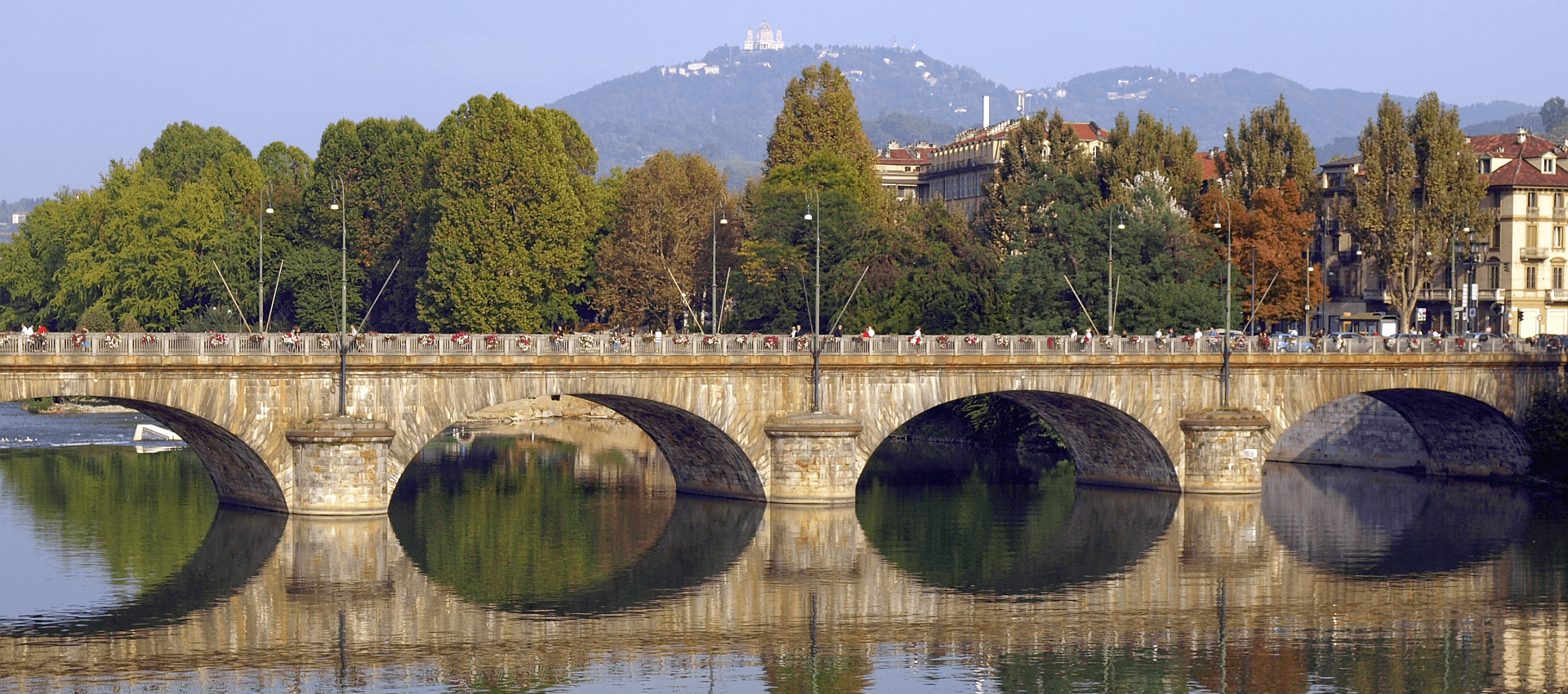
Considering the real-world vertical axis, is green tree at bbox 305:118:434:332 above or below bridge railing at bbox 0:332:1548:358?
above

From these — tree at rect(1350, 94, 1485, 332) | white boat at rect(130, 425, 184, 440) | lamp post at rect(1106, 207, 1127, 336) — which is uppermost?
tree at rect(1350, 94, 1485, 332)

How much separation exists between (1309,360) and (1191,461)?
6.55 m

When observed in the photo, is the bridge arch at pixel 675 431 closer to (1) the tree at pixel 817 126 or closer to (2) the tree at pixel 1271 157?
(1) the tree at pixel 817 126

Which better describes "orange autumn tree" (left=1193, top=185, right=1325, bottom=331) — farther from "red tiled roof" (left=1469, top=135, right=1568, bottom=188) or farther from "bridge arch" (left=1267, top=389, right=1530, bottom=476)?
"bridge arch" (left=1267, top=389, right=1530, bottom=476)

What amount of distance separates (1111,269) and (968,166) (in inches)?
2973

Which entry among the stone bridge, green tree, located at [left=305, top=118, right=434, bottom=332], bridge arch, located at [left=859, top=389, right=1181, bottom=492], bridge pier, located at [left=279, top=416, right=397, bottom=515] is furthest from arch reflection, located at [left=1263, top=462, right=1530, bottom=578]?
green tree, located at [left=305, top=118, right=434, bottom=332]

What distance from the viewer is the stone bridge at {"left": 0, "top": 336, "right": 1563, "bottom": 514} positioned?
59.5 m

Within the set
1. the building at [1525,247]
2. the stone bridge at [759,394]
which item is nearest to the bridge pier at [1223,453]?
the stone bridge at [759,394]

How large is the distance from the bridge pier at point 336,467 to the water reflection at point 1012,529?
16.8 m

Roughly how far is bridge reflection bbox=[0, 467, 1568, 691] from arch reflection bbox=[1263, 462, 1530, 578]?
0.88ft

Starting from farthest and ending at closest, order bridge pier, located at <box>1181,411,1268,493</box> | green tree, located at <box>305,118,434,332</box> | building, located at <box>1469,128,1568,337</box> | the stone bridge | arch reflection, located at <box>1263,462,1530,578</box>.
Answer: green tree, located at <box>305,118,434,332</box> → building, located at <box>1469,128,1568,337</box> → bridge pier, located at <box>1181,411,1268,493</box> → arch reflection, located at <box>1263,462,1530,578</box> → the stone bridge

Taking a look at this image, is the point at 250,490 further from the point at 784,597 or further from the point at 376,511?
the point at 784,597

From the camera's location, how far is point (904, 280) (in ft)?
330

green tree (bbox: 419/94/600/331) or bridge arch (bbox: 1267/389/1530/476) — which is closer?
bridge arch (bbox: 1267/389/1530/476)
